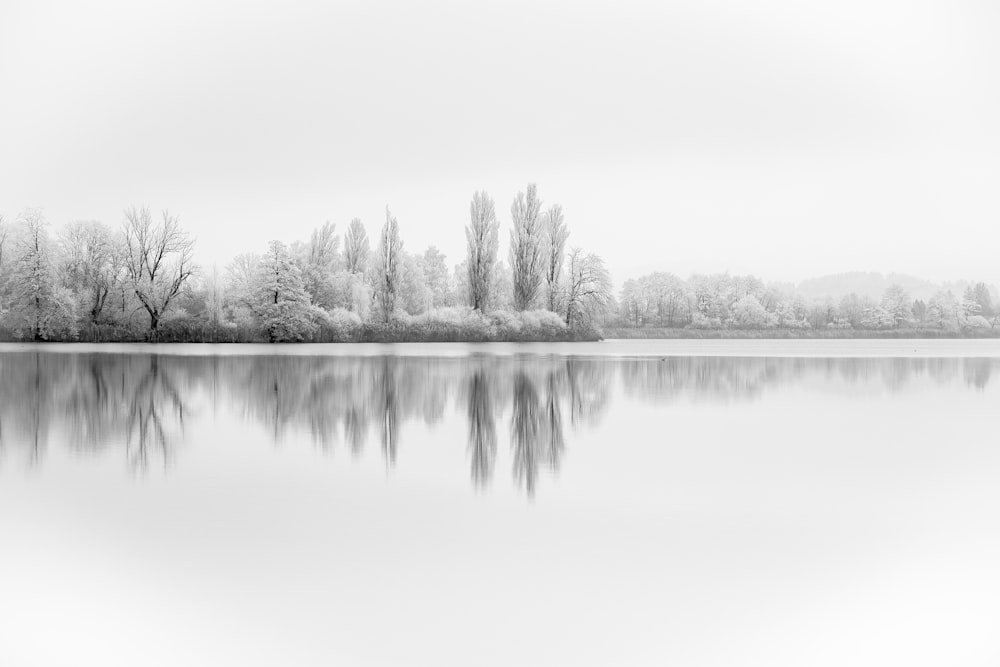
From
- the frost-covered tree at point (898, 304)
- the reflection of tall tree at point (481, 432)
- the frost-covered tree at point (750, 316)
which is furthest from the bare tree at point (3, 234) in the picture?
the frost-covered tree at point (898, 304)

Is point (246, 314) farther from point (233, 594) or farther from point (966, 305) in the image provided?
point (966, 305)

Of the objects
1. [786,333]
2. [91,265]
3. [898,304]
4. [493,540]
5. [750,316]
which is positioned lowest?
[493,540]

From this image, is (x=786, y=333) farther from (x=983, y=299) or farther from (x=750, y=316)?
(x=983, y=299)

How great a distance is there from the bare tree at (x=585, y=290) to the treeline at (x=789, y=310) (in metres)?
29.7

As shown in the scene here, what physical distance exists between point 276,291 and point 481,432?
35.2 meters

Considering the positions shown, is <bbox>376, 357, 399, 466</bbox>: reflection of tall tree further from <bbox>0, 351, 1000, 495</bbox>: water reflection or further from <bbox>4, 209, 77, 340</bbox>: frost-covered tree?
<bbox>4, 209, 77, 340</bbox>: frost-covered tree

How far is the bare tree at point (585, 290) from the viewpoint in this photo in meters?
48.6

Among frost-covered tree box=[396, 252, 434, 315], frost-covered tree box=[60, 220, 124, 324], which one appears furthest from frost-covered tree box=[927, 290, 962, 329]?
frost-covered tree box=[60, 220, 124, 324]

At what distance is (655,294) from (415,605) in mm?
83343

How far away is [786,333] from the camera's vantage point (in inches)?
3036

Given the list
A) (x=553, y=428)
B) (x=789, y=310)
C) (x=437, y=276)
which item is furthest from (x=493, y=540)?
(x=789, y=310)

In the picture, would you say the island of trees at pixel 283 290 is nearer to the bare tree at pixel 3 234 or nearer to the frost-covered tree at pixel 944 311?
the bare tree at pixel 3 234

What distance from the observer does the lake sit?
12.9 ft

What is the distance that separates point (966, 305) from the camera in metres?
83.4
